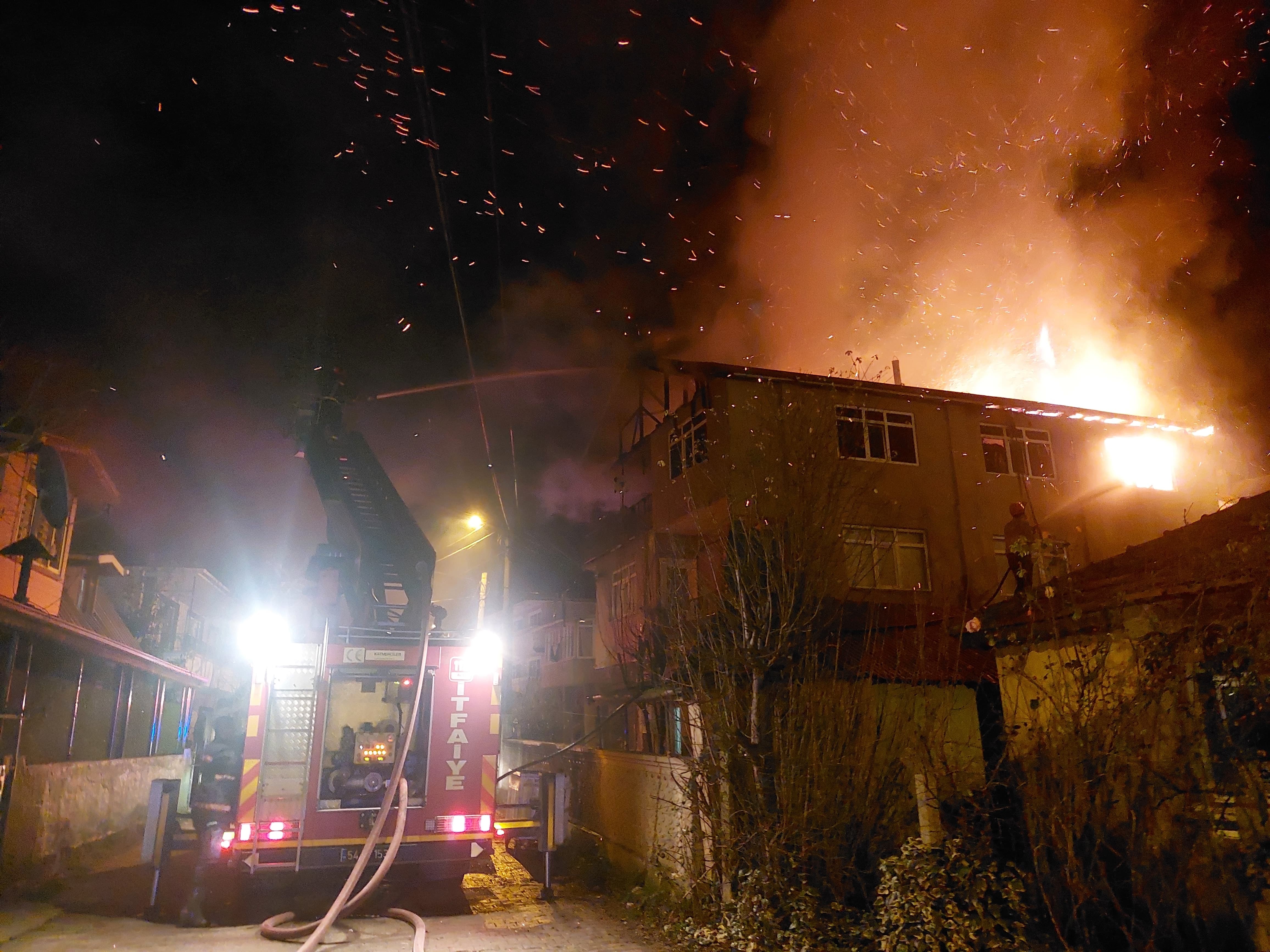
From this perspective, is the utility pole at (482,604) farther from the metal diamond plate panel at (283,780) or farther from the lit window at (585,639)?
the lit window at (585,639)

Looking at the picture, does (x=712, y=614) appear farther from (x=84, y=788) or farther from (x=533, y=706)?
(x=533, y=706)

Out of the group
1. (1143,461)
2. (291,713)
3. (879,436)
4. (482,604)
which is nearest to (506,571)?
(482,604)

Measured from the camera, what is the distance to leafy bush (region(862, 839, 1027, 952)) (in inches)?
233

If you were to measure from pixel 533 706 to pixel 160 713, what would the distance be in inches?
731

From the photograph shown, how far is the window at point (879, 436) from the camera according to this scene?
19.2 m

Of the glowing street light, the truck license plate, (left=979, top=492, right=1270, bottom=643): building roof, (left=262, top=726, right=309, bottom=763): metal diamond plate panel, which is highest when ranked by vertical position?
(left=979, top=492, right=1270, bottom=643): building roof

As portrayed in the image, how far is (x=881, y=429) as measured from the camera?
19656mm

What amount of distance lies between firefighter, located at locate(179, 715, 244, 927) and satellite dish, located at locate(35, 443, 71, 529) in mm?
6803

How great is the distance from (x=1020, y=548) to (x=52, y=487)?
17.4 meters

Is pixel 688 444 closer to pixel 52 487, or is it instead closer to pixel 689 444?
pixel 689 444

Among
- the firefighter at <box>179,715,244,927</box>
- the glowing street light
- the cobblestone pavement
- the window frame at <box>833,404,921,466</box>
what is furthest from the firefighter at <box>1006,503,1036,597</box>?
the firefighter at <box>179,715,244,927</box>

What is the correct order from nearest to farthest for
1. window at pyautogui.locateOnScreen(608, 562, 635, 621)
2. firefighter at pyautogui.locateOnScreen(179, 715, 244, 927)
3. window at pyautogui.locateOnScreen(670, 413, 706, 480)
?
firefighter at pyautogui.locateOnScreen(179, 715, 244, 927), window at pyautogui.locateOnScreen(670, 413, 706, 480), window at pyautogui.locateOnScreen(608, 562, 635, 621)

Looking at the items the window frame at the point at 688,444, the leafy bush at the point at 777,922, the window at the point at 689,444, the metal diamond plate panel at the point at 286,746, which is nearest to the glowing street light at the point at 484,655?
the metal diamond plate panel at the point at 286,746

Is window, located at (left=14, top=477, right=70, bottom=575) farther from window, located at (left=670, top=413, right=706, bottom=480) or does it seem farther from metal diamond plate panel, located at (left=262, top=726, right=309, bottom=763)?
window, located at (left=670, top=413, right=706, bottom=480)
